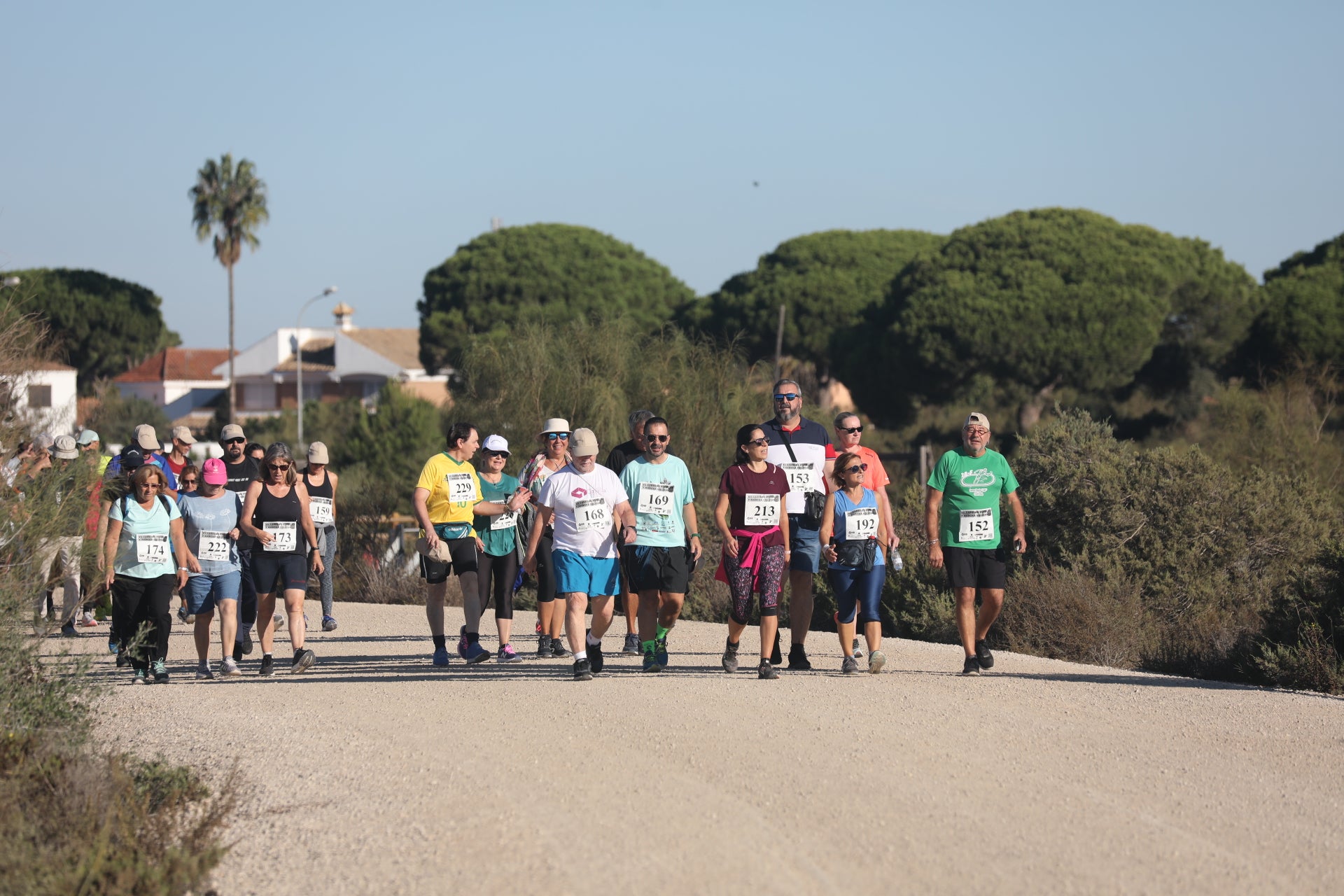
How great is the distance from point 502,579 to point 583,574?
5.79 feet

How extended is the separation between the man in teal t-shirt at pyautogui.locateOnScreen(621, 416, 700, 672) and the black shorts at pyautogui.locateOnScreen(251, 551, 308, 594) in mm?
2641

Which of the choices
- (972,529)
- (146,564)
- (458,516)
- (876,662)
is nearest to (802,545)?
(876,662)

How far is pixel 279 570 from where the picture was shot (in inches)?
448

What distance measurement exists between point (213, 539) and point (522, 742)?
13.7 ft

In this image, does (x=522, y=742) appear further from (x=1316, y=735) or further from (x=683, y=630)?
(x=683, y=630)

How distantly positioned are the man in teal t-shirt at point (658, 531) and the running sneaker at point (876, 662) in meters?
Answer: 1.43

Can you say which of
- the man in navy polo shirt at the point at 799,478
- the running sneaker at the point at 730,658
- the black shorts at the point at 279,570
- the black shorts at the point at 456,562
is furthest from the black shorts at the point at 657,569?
the black shorts at the point at 279,570

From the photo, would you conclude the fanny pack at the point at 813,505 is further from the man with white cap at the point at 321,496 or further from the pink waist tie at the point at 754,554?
the man with white cap at the point at 321,496

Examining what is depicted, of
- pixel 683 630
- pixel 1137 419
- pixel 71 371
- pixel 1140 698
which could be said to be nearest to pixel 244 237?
pixel 71 371

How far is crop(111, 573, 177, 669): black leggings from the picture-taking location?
36.1 ft

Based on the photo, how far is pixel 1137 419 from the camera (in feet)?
159

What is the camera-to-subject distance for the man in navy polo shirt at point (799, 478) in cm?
1077

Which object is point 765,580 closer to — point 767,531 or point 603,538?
point 767,531

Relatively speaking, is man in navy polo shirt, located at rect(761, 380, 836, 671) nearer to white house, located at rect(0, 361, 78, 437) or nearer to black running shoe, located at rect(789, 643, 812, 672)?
black running shoe, located at rect(789, 643, 812, 672)
